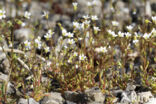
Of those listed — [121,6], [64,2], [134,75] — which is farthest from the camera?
[64,2]

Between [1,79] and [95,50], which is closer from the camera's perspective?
[1,79]

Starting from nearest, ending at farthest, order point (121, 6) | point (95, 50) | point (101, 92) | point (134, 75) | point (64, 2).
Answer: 1. point (101, 92)
2. point (134, 75)
3. point (95, 50)
4. point (121, 6)
5. point (64, 2)

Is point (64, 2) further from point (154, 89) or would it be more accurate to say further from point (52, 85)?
point (154, 89)

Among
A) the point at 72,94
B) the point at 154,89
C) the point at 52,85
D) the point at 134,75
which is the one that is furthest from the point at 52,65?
the point at 154,89

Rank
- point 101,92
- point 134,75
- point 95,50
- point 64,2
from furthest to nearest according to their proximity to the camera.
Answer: point 64,2 → point 95,50 → point 134,75 → point 101,92

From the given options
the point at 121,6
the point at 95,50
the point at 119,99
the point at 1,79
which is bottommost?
the point at 119,99

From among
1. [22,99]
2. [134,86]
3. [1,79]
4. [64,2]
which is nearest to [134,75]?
[134,86]

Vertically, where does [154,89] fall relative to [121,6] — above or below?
below

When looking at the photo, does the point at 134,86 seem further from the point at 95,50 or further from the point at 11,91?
the point at 11,91

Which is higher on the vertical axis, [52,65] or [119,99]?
[52,65]
